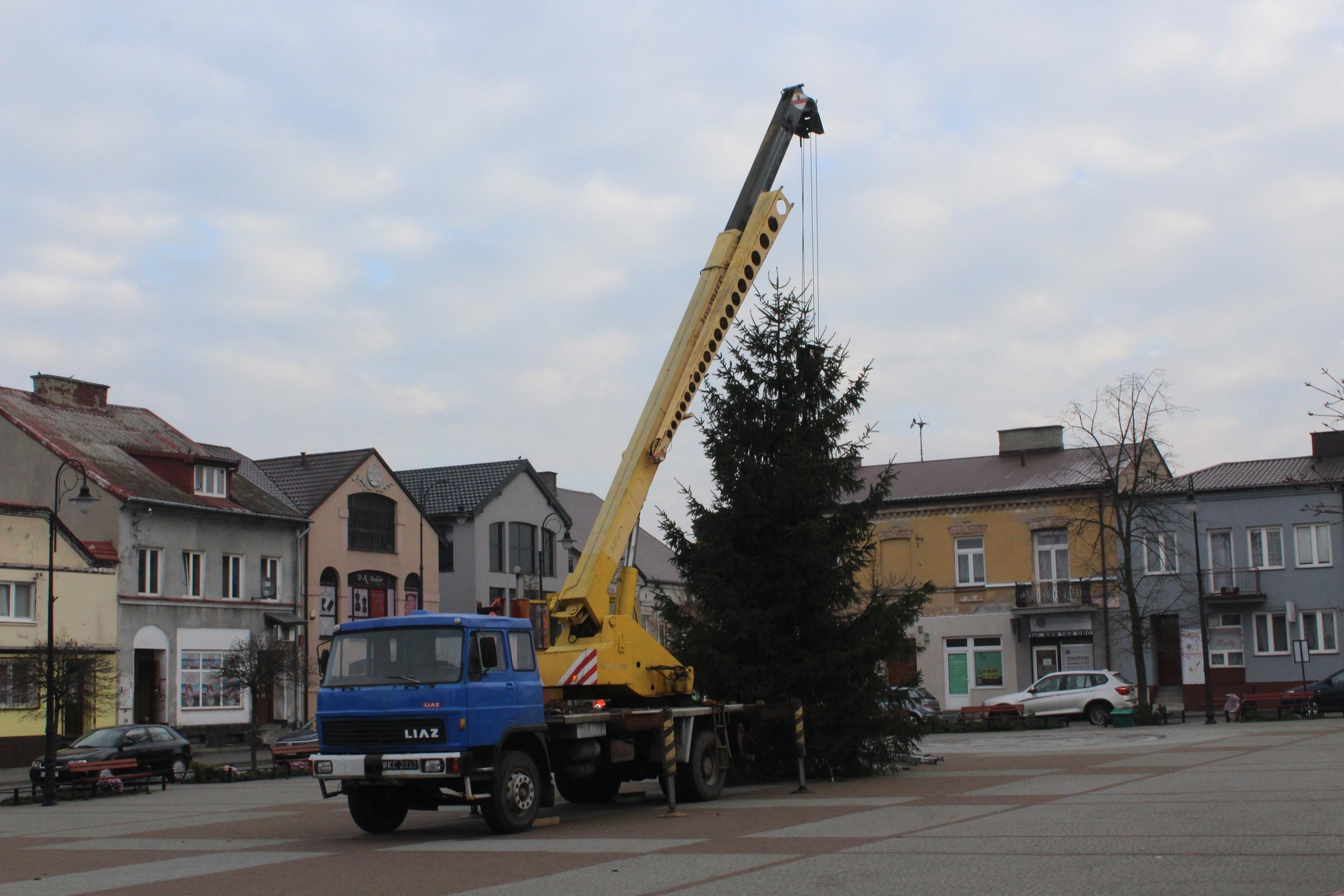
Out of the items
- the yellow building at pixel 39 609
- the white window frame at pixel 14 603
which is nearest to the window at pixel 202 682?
the yellow building at pixel 39 609

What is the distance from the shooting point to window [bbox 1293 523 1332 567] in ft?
155

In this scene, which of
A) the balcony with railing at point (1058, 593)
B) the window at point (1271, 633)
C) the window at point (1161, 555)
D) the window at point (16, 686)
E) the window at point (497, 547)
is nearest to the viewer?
the window at point (16, 686)

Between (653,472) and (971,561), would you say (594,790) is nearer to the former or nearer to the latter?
(653,472)

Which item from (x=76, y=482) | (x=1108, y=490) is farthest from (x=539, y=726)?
(x=1108, y=490)

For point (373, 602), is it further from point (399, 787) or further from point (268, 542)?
point (399, 787)

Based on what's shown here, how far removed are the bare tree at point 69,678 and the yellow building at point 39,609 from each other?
0.78 ft

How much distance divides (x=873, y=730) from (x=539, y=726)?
7259 millimetres

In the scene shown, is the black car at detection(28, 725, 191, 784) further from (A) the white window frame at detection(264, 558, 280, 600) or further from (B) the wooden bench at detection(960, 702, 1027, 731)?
(B) the wooden bench at detection(960, 702, 1027, 731)

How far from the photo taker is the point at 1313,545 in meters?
47.6

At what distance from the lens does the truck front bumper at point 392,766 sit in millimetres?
14430

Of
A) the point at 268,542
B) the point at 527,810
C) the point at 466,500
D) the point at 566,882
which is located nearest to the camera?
the point at 566,882

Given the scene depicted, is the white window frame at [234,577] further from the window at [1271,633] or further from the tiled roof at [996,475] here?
the window at [1271,633]

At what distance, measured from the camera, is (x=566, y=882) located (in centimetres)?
1099

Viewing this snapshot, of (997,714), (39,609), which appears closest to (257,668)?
(39,609)
